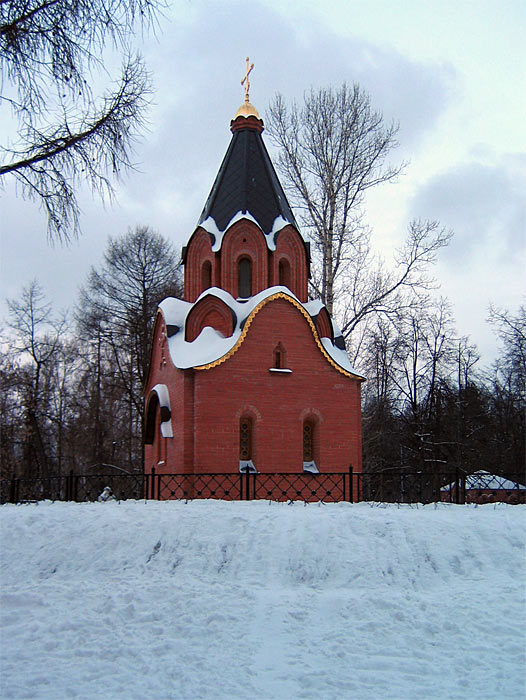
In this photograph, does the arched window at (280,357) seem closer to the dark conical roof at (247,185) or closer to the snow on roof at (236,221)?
the snow on roof at (236,221)

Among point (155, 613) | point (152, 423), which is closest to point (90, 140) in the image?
point (155, 613)

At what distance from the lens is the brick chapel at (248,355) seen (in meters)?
13.3

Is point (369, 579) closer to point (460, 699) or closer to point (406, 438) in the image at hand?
point (460, 699)

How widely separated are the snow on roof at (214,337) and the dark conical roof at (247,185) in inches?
87.1

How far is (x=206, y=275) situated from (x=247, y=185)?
2.53 m

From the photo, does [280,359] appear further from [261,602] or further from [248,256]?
[261,602]

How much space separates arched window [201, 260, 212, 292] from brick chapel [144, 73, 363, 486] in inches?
1.1

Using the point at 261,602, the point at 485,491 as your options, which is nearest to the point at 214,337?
the point at 261,602

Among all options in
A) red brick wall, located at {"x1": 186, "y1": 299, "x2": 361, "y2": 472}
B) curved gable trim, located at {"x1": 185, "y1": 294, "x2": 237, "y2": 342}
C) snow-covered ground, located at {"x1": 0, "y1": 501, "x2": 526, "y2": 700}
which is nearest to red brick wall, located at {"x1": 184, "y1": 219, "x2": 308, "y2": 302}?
curved gable trim, located at {"x1": 185, "y1": 294, "x2": 237, "y2": 342}

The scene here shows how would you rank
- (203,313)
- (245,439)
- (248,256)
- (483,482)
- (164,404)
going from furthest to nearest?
(248,256), (203,313), (164,404), (245,439), (483,482)

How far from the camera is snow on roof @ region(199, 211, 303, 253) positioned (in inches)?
606

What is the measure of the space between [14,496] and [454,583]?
8342 millimetres

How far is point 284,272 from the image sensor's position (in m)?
16.2

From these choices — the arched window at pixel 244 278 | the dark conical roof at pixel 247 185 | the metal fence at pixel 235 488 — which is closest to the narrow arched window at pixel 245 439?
the metal fence at pixel 235 488
